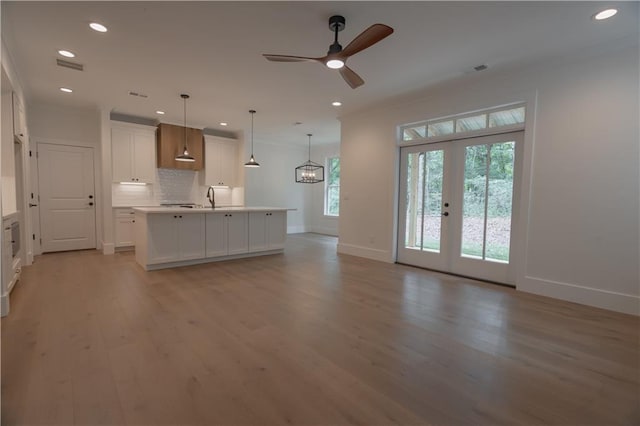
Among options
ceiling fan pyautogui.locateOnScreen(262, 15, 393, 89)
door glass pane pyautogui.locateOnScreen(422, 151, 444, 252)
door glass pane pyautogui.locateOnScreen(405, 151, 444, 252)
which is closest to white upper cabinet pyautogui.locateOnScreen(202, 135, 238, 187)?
door glass pane pyautogui.locateOnScreen(405, 151, 444, 252)

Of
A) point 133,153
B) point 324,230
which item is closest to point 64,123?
point 133,153

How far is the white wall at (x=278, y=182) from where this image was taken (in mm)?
8375

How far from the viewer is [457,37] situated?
120 inches

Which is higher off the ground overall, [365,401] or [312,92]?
[312,92]

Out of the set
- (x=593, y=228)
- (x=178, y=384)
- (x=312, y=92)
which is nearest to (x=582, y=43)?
(x=593, y=228)

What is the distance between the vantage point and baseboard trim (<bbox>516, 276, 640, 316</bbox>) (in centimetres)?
312

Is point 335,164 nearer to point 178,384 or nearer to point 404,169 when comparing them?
point 404,169

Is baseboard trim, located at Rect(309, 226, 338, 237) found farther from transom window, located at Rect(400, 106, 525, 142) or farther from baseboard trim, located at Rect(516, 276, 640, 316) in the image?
baseboard trim, located at Rect(516, 276, 640, 316)

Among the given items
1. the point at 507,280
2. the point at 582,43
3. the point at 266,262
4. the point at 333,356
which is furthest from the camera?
the point at 266,262

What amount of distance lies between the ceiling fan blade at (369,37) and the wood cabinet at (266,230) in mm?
3738

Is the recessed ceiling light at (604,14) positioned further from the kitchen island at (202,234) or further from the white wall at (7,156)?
the white wall at (7,156)

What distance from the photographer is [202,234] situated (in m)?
4.99

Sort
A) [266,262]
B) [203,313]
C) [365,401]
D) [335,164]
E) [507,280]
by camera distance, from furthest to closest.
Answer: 1. [335,164]
2. [266,262]
3. [507,280]
4. [203,313]
5. [365,401]

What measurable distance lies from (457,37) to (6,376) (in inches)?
180
